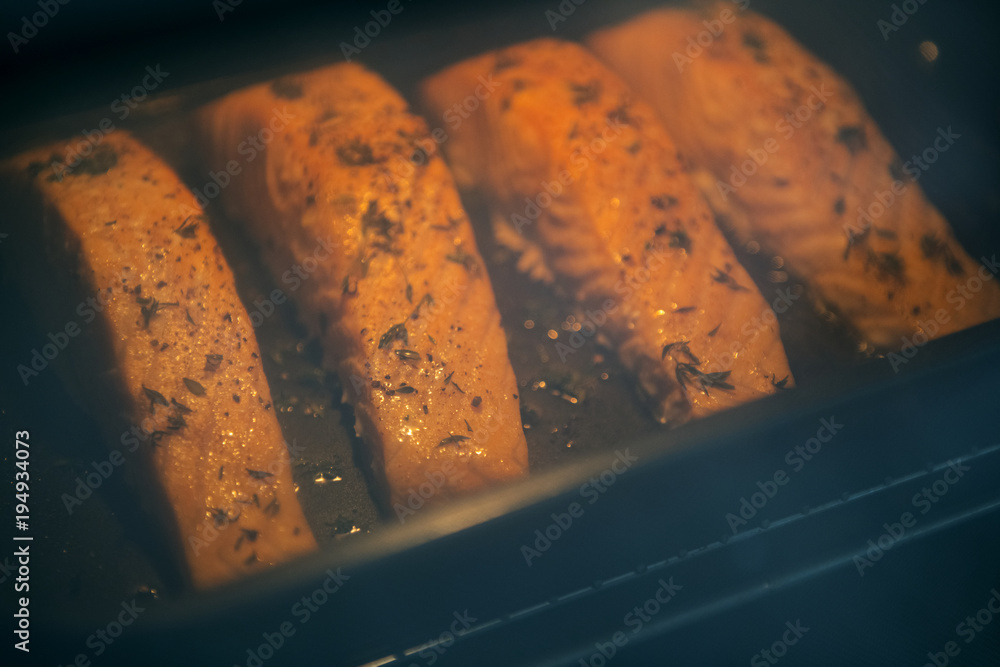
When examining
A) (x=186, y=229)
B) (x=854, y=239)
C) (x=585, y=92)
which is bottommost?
(x=854, y=239)

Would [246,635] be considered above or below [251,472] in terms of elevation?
below

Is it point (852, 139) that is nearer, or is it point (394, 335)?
point (394, 335)

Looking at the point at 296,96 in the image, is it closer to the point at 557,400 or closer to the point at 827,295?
the point at 557,400

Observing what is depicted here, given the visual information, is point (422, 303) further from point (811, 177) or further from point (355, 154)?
point (811, 177)

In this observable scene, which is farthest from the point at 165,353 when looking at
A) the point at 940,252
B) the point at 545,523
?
the point at 940,252

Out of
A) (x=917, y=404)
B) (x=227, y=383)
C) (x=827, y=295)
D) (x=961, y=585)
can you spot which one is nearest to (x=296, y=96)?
(x=227, y=383)

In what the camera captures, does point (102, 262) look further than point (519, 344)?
No

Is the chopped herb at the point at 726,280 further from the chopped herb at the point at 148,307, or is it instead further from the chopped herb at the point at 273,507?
the chopped herb at the point at 148,307
